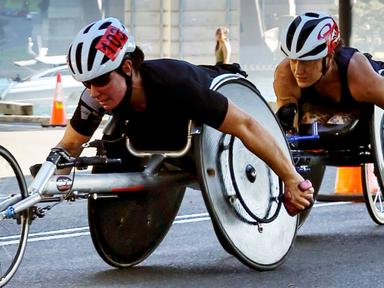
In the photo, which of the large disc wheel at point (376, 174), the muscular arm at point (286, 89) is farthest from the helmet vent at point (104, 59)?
the large disc wheel at point (376, 174)

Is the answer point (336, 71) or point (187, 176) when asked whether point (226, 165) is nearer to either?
point (187, 176)

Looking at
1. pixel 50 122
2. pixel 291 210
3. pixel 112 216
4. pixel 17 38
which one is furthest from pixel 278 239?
pixel 17 38

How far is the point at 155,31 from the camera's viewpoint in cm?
3425

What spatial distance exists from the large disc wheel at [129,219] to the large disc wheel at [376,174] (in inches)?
57.3

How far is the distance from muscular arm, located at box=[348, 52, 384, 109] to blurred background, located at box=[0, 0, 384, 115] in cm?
1746

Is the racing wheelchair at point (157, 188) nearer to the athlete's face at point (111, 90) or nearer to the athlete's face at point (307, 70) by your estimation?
the athlete's face at point (111, 90)

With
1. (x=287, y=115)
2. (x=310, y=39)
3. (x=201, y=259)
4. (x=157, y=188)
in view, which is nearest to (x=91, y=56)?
(x=157, y=188)

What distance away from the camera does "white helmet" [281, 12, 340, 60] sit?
7520 millimetres

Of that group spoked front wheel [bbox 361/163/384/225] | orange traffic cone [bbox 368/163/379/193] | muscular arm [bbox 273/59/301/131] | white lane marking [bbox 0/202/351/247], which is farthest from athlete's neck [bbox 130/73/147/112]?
orange traffic cone [bbox 368/163/379/193]

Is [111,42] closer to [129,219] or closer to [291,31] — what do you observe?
[129,219]

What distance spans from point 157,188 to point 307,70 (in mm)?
1697

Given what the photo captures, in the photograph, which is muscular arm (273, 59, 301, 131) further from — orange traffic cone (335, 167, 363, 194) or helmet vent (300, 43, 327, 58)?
orange traffic cone (335, 167, 363, 194)

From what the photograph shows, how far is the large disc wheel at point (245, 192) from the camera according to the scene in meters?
6.38

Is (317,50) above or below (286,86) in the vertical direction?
above
